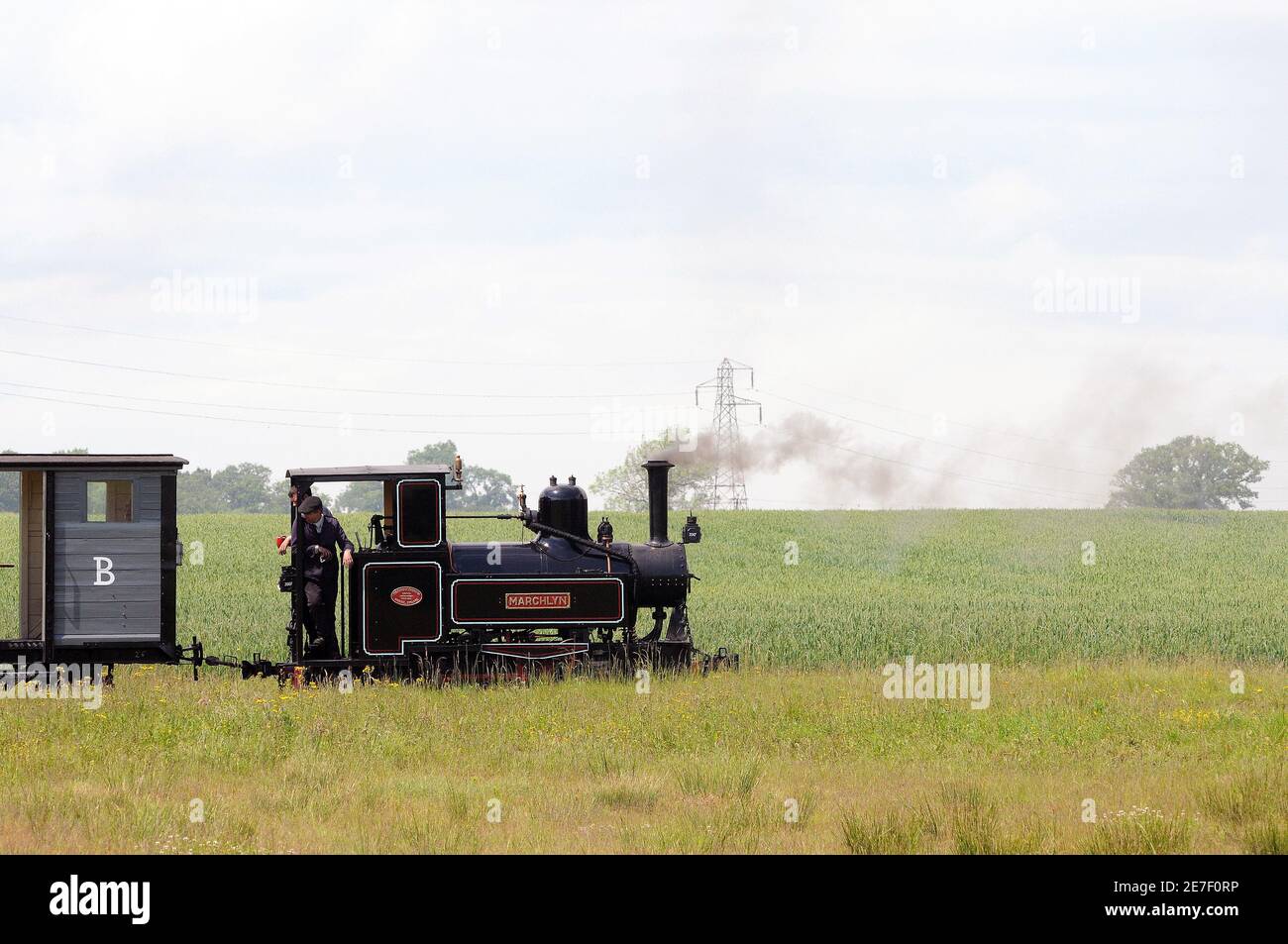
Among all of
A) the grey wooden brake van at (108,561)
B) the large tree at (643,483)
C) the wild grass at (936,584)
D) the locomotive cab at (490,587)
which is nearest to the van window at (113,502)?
the grey wooden brake van at (108,561)

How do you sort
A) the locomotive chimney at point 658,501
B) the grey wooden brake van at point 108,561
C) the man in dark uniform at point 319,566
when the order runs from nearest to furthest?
1. the grey wooden brake van at point 108,561
2. the man in dark uniform at point 319,566
3. the locomotive chimney at point 658,501

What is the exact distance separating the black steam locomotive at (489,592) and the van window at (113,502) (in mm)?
1664

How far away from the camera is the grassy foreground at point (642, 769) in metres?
8.19

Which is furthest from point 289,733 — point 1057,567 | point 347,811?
point 1057,567

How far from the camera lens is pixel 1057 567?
3728cm

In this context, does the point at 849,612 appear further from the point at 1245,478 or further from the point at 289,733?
the point at 1245,478

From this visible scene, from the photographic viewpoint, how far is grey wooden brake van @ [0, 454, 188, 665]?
13703 millimetres

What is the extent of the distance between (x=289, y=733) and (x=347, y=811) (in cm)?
287

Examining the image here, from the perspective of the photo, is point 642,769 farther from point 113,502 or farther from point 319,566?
point 113,502

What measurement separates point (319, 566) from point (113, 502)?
85.9 inches

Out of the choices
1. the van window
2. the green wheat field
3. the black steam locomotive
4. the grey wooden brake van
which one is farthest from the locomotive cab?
the van window

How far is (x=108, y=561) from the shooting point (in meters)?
13.9

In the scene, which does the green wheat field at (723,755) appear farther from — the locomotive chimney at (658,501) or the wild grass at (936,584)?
the locomotive chimney at (658,501)
